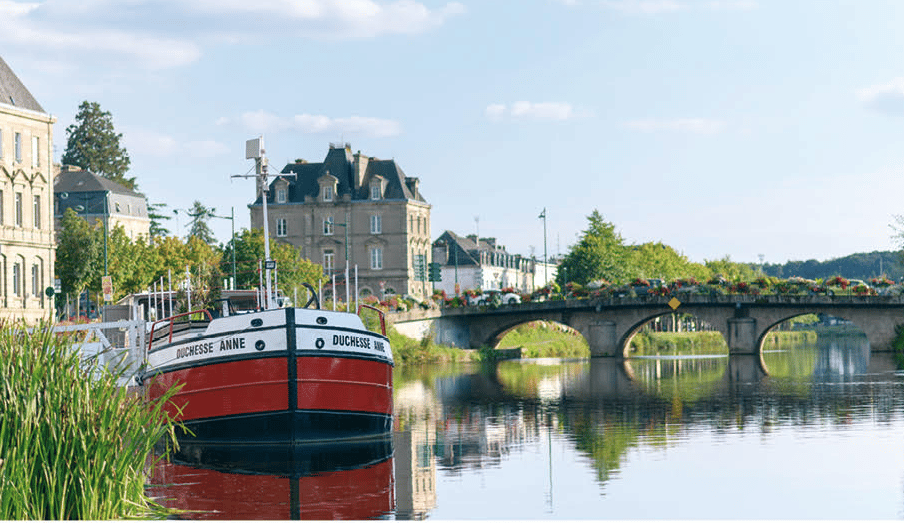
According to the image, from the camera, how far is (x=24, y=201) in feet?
215

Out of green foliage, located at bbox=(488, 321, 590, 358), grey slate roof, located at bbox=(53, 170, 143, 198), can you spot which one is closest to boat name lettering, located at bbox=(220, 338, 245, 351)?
green foliage, located at bbox=(488, 321, 590, 358)

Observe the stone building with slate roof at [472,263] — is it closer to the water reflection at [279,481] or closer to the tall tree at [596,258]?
the tall tree at [596,258]

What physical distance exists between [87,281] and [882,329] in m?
45.6

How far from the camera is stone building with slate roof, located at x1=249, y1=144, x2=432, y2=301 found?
10512 cm

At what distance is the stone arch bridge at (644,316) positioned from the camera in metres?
73.4

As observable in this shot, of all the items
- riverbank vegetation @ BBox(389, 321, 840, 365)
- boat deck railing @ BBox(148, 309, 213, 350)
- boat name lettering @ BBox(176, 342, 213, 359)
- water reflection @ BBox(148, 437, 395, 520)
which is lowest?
water reflection @ BBox(148, 437, 395, 520)

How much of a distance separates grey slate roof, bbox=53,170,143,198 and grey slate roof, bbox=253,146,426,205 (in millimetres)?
12706

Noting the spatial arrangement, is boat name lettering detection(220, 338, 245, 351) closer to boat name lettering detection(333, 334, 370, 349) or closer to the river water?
boat name lettering detection(333, 334, 370, 349)

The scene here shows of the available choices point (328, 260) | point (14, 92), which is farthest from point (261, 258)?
point (328, 260)

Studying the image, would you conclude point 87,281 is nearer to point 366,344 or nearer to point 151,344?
point 151,344

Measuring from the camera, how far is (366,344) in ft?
79.0

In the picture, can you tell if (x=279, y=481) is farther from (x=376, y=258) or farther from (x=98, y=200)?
(x=98, y=200)

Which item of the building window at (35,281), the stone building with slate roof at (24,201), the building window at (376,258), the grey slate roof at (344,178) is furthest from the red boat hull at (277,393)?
the grey slate roof at (344,178)

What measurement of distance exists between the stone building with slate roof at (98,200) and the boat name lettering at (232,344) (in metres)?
79.3
